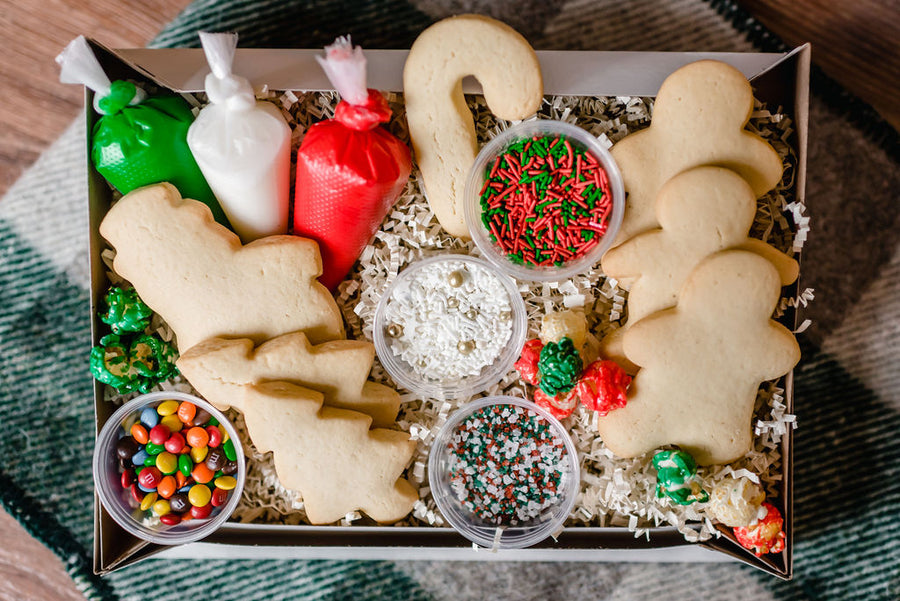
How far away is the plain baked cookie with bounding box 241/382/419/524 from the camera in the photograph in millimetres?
1366

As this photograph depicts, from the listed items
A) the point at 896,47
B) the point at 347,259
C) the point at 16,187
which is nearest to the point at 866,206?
the point at 896,47

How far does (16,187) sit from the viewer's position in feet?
5.50

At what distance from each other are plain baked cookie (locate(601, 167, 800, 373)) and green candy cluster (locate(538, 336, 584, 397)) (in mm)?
177

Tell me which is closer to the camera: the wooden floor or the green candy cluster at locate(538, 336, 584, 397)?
the green candy cluster at locate(538, 336, 584, 397)

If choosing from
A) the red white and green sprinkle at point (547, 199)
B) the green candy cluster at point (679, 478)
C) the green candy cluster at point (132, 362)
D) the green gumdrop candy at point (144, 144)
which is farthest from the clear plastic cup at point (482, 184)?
the green candy cluster at point (132, 362)

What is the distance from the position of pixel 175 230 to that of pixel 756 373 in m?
1.18

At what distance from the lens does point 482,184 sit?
1429mm

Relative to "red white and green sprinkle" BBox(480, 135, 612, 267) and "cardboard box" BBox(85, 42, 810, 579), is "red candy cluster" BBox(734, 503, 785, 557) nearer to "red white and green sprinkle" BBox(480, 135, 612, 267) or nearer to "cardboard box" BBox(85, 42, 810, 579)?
"cardboard box" BBox(85, 42, 810, 579)

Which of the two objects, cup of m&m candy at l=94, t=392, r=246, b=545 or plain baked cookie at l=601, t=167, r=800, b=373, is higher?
plain baked cookie at l=601, t=167, r=800, b=373

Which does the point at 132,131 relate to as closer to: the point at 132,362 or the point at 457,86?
the point at 132,362

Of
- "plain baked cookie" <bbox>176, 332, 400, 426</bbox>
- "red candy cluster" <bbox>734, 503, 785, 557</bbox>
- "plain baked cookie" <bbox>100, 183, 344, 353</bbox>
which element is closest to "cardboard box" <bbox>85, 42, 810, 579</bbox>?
"red candy cluster" <bbox>734, 503, 785, 557</bbox>

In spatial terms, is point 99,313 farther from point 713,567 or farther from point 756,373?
point 713,567

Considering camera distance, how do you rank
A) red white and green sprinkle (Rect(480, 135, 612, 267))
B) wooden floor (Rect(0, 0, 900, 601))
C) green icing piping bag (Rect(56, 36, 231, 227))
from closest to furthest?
1. green icing piping bag (Rect(56, 36, 231, 227))
2. red white and green sprinkle (Rect(480, 135, 612, 267))
3. wooden floor (Rect(0, 0, 900, 601))

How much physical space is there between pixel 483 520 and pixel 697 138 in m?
0.90
